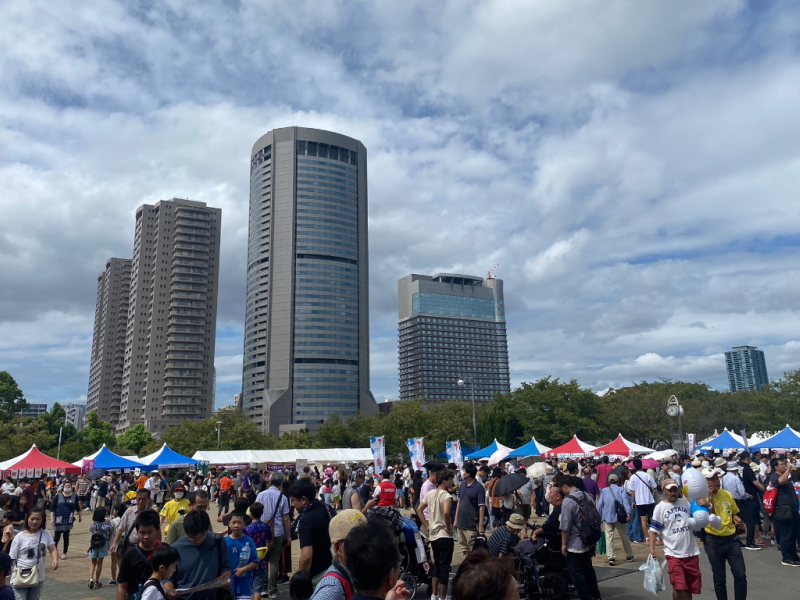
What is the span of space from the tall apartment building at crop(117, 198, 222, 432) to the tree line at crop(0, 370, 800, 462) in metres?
48.1

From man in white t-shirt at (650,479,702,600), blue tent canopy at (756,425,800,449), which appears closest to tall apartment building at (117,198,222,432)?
blue tent canopy at (756,425,800,449)

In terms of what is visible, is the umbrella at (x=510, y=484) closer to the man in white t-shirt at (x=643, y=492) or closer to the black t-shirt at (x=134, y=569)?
the man in white t-shirt at (x=643, y=492)

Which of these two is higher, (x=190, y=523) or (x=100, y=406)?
(x=100, y=406)

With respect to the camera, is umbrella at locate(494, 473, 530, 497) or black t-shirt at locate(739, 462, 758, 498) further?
black t-shirt at locate(739, 462, 758, 498)

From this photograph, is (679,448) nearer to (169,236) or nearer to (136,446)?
(136,446)

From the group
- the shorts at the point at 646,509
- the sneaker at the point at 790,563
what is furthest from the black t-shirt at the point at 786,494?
the shorts at the point at 646,509

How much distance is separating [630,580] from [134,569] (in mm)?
7796

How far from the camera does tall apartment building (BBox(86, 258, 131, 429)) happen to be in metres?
153

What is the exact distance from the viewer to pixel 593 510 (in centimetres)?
823

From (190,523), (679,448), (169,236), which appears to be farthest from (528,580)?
(169,236)

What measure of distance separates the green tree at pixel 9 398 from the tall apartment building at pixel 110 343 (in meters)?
95.9

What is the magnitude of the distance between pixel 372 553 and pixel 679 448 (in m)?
30.6

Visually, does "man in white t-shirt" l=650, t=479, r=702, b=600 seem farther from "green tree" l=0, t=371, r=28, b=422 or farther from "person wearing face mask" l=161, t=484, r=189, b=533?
"green tree" l=0, t=371, r=28, b=422

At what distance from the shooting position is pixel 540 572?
8703mm
